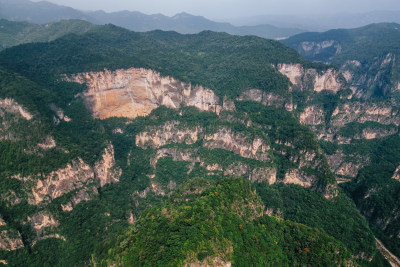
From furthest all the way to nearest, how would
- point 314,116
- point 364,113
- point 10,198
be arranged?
point 314,116 → point 364,113 → point 10,198

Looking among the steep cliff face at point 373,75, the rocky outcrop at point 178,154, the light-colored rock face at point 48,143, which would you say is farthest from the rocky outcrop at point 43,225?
the steep cliff face at point 373,75

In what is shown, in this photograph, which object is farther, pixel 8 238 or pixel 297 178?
pixel 297 178

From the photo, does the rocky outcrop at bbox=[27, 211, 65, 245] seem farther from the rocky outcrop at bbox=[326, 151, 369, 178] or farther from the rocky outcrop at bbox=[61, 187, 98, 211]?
the rocky outcrop at bbox=[326, 151, 369, 178]

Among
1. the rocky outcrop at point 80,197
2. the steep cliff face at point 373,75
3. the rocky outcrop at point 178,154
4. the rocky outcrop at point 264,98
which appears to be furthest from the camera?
the steep cliff face at point 373,75

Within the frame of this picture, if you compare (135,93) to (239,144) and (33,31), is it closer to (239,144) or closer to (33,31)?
(239,144)

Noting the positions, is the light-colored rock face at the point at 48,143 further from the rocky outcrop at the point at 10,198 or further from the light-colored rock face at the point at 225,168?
the light-colored rock face at the point at 225,168

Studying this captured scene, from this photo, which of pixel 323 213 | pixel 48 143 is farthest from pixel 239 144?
pixel 48 143

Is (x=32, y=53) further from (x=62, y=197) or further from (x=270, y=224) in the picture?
(x=270, y=224)
